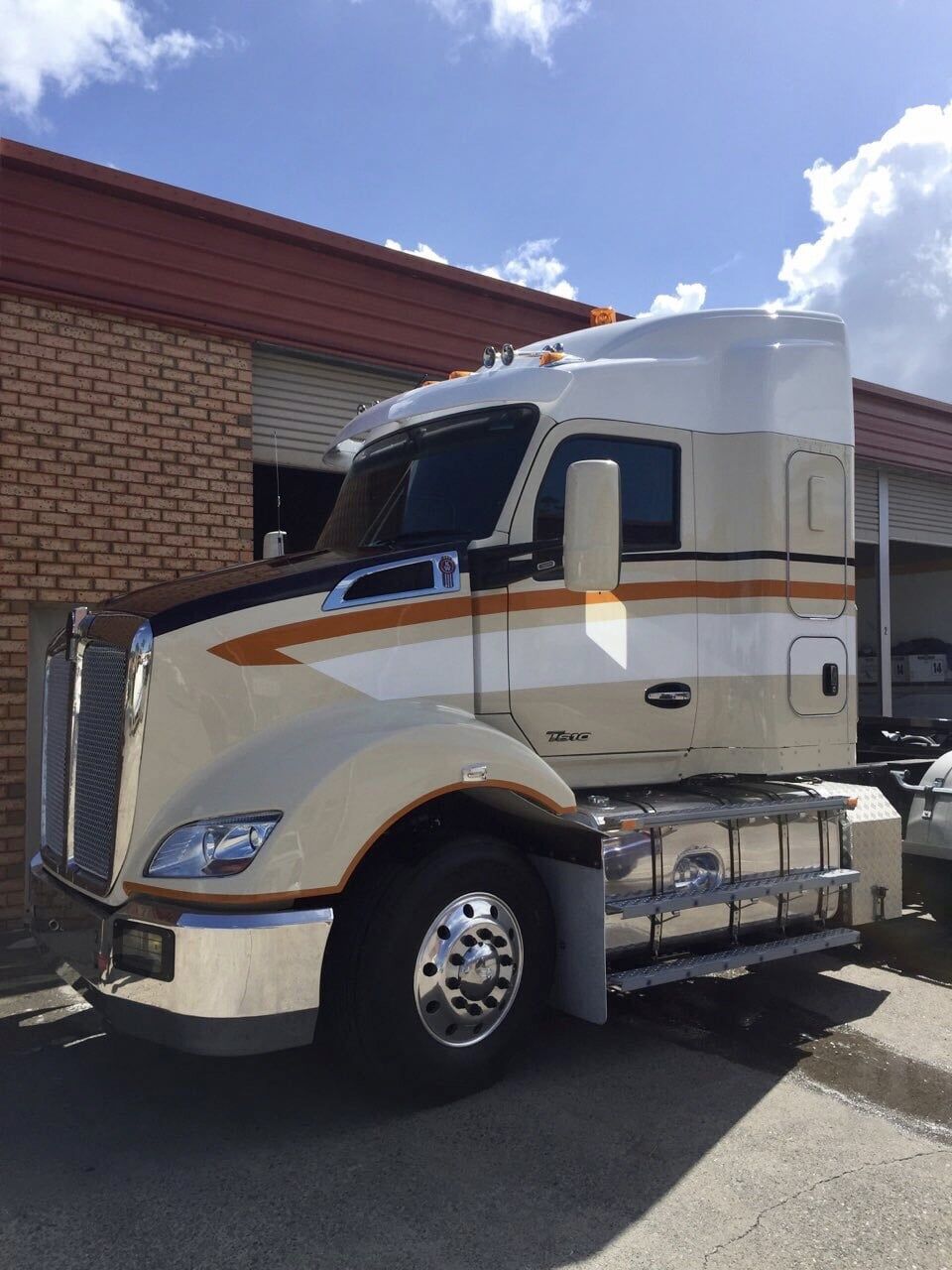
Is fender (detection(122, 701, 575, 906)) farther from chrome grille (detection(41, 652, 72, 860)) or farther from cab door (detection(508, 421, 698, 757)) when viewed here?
chrome grille (detection(41, 652, 72, 860))

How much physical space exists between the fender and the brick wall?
11.9 ft

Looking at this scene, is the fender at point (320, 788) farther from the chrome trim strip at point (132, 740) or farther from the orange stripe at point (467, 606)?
the orange stripe at point (467, 606)

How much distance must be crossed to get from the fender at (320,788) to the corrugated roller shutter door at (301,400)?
4.44 meters

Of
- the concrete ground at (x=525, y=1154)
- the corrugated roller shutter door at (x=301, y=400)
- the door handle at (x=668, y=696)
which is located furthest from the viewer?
the corrugated roller shutter door at (x=301, y=400)

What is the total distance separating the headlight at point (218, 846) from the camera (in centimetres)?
362

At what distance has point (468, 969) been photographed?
13.4 feet

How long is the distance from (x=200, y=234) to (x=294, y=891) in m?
5.44

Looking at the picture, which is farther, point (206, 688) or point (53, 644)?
point (53, 644)

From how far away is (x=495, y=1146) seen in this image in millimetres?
3777

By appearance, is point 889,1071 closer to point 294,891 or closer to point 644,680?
point 644,680

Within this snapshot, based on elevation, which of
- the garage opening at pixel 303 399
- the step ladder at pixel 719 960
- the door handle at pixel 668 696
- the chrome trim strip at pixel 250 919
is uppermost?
the garage opening at pixel 303 399

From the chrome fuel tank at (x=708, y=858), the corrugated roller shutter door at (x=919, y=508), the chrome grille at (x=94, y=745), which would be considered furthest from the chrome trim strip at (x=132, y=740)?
the corrugated roller shutter door at (x=919, y=508)

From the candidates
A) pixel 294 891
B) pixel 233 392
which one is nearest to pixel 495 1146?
pixel 294 891

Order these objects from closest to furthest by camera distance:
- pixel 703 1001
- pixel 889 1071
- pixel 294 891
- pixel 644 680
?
pixel 294 891 < pixel 889 1071 < pixel 644 680 < pixel 703 1001
